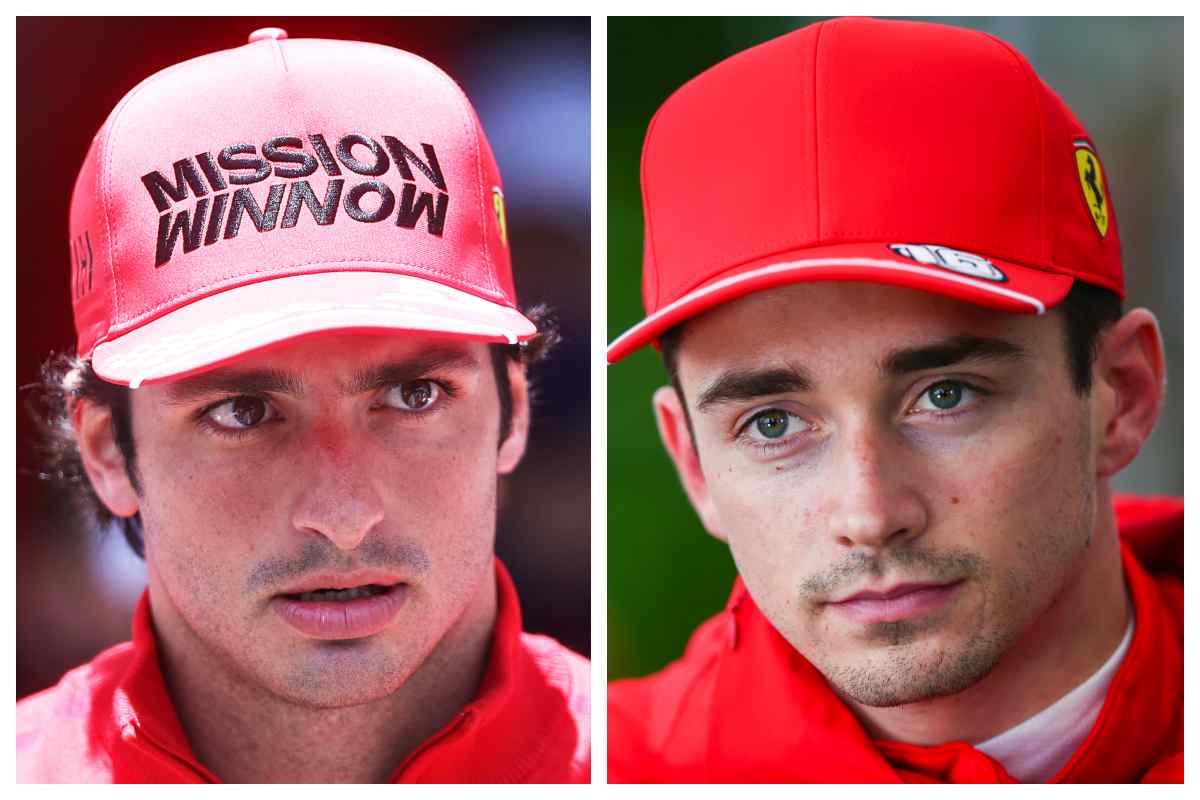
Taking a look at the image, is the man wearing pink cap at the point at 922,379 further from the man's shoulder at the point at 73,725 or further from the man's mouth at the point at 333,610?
the man's shoulder at the point at 73,725

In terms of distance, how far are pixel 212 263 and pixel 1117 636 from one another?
4.38 ft

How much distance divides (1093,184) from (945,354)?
1.15 feet

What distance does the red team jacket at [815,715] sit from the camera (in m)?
1.85

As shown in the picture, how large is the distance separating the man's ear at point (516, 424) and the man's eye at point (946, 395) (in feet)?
1.91

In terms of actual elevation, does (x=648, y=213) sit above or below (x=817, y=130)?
below

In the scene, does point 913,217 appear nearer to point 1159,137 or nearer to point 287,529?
point 1159,137

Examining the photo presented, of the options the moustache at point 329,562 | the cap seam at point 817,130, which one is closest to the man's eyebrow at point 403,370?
the moustache at point 329,562

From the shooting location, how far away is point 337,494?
1767 mm

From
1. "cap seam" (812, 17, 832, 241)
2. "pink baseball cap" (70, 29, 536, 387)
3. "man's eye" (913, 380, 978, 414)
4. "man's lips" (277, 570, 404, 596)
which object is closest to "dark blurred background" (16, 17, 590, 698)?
"pink baseball cap" (70, 29, 536, 387)

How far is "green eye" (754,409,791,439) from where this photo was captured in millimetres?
1771

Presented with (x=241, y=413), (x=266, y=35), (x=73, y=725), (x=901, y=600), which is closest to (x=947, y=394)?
(x=901, y=600)

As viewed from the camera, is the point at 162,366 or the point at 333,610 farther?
the point at 333,610

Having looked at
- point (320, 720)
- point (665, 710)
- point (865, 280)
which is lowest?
point (665, 710)

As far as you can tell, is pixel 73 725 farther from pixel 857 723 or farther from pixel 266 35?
pixel 857 723
